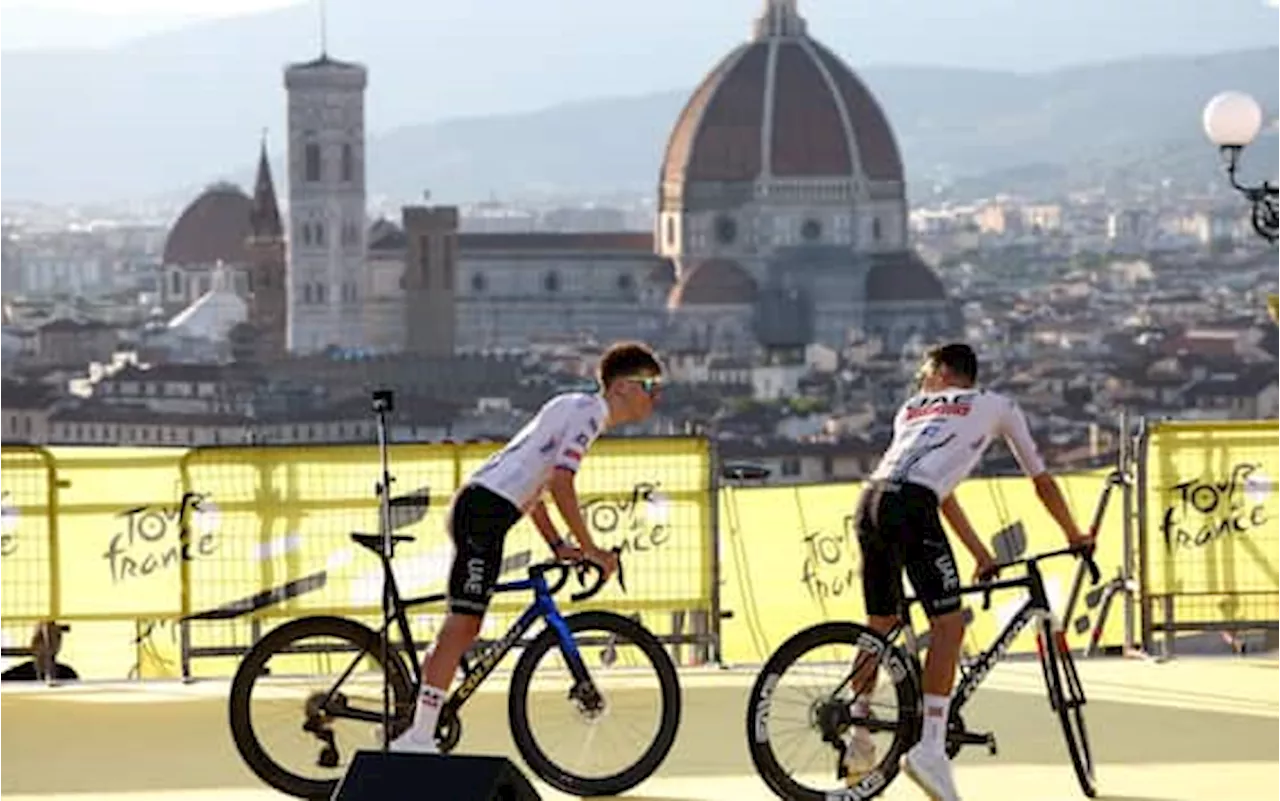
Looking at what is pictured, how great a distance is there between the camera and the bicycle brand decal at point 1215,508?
7.79 meters

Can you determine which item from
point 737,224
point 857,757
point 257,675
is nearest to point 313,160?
point 737,224

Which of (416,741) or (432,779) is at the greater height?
(432,779)

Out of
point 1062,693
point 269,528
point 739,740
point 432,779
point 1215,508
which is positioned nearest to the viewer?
point 432,779

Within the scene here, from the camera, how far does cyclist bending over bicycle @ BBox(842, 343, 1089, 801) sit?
550cm

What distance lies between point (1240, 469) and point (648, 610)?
1383 mm

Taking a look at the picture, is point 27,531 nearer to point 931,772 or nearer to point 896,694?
point 896,694

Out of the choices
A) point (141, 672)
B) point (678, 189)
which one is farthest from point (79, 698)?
point (678, 189)

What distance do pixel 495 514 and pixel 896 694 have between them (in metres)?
0.70

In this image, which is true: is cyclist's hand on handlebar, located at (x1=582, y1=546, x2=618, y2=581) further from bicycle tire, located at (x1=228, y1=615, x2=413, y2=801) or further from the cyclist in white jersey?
bicycle tire, located at (x1=228, y1=615, x2=413, y2=801)

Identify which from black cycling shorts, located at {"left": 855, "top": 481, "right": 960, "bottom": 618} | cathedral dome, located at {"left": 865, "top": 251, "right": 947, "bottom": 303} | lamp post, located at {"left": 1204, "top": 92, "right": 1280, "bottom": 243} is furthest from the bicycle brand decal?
cathedral dome, located at {"left": 865, "top": 251, "right": 947, "bottom": 303}

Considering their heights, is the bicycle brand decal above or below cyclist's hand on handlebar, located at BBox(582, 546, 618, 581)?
below

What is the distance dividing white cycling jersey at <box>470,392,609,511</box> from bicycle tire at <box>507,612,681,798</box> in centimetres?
28

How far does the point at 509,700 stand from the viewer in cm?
583

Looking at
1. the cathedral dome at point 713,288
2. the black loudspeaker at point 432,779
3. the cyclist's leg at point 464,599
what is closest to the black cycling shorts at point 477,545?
the cyclist's leg at point 464,599
